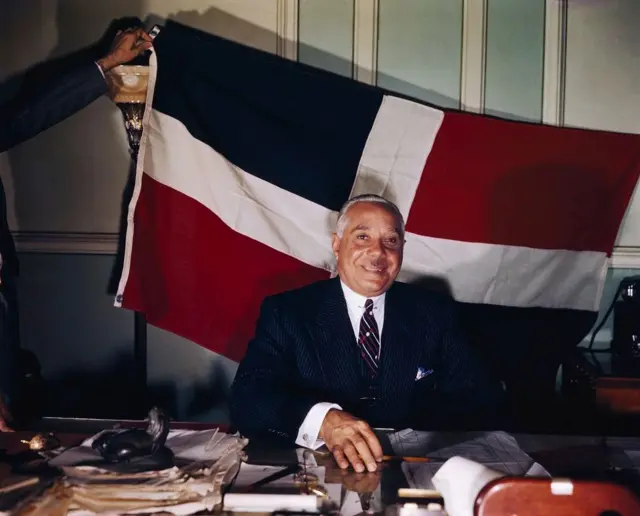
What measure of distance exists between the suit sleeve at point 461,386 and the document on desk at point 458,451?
327mm

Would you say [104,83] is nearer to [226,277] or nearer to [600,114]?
[226,277]

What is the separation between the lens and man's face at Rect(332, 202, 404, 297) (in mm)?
1785

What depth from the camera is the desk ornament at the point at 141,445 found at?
1.14 m

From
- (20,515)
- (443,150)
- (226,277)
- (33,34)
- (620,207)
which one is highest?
(33,34)

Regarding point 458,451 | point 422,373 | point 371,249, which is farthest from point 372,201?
point 458,451

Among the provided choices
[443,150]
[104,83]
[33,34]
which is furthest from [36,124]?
[443,150]

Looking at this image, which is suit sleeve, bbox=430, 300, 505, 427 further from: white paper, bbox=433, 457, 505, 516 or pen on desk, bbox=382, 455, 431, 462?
white paper, bbox=433, 457, 505, 516

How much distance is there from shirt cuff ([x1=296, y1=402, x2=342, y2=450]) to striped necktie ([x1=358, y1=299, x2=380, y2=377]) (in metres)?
0.40

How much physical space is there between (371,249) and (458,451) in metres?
0.65

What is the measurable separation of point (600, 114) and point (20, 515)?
2.51 m

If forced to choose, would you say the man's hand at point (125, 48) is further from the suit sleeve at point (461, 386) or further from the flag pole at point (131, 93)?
the suit sleeve at point (461, 386)

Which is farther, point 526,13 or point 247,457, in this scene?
point 526,13

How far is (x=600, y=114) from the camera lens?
2721 millimetres

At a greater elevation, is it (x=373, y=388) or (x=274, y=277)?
(x=274, y=277)
